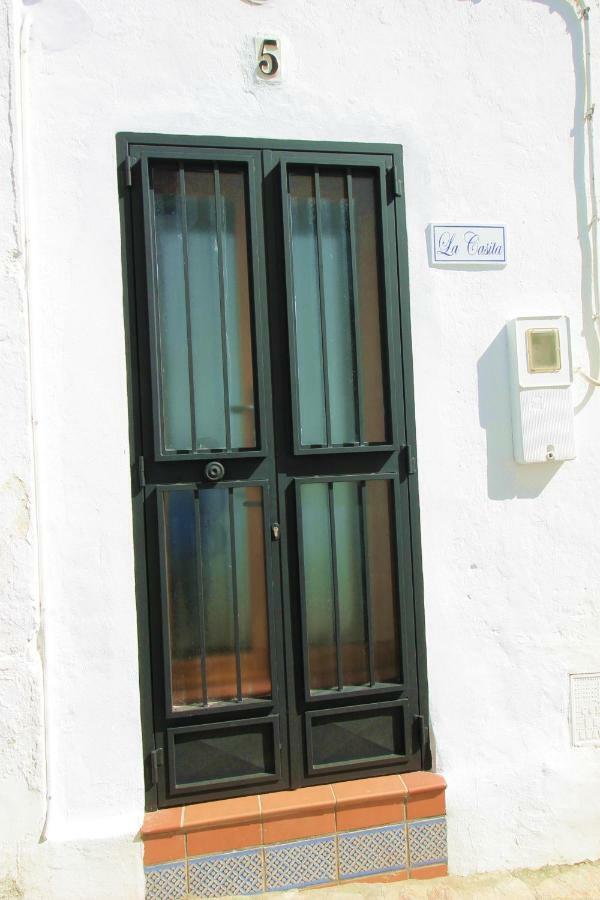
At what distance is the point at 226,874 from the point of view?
2777 millimetres

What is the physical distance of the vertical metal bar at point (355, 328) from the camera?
3.04 metres

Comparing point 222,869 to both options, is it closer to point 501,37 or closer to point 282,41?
point 282,41

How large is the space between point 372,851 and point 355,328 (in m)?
2.07

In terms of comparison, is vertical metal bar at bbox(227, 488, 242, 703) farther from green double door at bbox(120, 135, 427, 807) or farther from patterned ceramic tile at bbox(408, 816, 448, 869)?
patterned ceramic tile at bbox(408, 816, 448, 869)

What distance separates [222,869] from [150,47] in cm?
314

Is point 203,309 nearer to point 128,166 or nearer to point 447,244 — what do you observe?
point 128,166

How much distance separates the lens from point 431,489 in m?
3.08

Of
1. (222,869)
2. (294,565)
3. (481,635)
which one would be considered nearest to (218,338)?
→ (294,565)

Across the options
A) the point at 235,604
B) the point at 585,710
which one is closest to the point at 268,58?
the point at 235,604

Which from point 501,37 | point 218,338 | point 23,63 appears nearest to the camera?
point 23,63

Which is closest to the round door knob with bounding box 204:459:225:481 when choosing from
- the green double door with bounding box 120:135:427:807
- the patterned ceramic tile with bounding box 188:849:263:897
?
the green double door with bounding box 120:135:427:807

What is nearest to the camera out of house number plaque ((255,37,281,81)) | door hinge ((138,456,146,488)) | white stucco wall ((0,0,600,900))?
white stucco wall ((0,0,600,900))

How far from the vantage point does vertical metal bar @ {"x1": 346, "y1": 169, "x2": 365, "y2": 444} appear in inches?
120

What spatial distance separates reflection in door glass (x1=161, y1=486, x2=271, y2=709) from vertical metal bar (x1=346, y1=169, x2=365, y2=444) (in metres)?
0.51
